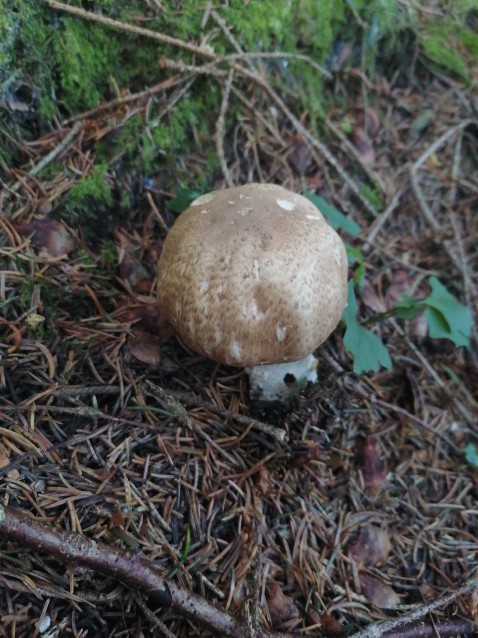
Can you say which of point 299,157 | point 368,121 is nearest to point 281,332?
point 299,157

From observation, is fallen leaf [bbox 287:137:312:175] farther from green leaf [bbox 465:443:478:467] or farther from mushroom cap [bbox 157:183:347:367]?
green leaf [bbox 465:443:478:467]

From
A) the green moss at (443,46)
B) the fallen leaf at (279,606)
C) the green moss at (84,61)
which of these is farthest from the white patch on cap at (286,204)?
the green moss at (443,46)

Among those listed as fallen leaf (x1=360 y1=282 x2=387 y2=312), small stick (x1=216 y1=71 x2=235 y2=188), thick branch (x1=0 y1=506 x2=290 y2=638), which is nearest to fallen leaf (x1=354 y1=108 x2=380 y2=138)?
small stick (x1=216 y1=71 x2=235 y2=188)

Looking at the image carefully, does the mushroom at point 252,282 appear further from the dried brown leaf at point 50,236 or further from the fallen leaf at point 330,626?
the fallen leaf at point 330,626

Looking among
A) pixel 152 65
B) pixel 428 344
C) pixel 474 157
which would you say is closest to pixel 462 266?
pixel 428 344

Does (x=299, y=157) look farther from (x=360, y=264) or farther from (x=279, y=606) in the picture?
(x=279, y=606)

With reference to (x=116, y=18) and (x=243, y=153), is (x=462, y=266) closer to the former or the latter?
(x=243, y=153)
